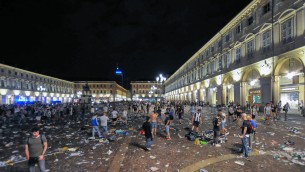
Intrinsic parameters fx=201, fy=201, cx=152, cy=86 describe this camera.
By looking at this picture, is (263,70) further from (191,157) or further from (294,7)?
(191,157)

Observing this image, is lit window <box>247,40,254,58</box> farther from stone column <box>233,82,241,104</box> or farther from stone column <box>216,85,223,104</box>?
stone column <box>216,85,223,104</box>

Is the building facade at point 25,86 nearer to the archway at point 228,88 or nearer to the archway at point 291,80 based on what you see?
the archway at point 228,88

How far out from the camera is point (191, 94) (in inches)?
2277

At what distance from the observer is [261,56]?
24.8m

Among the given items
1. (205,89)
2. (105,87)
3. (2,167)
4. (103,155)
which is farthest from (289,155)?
(105,87)

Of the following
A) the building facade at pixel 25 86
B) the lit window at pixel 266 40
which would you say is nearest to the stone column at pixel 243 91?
the lit window at pixel 266 40

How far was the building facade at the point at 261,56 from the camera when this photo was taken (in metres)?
20.2

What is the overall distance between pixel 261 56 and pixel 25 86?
72.6 m

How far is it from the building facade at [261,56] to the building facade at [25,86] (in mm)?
57064

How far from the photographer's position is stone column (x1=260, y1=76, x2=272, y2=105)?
77.5ft

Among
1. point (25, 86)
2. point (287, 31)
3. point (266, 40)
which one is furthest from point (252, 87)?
point (25, 86)

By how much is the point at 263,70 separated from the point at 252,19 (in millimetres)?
7551

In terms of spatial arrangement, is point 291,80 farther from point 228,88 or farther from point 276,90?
point 228,88

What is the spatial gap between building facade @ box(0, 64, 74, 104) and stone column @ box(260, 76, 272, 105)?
63.8 meters
